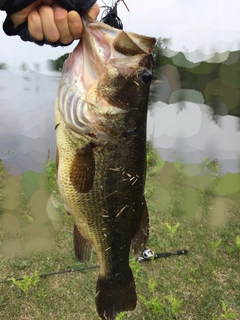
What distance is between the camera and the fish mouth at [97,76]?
45.0 inches

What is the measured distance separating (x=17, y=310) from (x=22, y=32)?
221 cm

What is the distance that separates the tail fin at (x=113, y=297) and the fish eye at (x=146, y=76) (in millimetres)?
885

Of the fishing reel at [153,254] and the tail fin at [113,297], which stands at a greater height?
the tail fin at [113,297]

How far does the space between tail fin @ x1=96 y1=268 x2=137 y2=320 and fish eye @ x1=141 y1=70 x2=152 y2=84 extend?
89 cm

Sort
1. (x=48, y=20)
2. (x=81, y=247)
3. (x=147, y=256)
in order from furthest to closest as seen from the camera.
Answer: (x=147, y=256), (x=81, y=247), (x=48, y=20)

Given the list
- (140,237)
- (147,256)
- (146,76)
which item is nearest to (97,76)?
(146,76)

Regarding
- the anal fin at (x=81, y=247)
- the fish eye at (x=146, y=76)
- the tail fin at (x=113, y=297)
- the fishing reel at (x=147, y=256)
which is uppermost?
the fish eye at (x=146, y=76)

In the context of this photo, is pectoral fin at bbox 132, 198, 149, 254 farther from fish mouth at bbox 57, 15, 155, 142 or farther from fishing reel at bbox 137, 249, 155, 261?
fishing reel at bbox 137, 249, 155, 261

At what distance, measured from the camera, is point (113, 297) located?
1507 millimetres

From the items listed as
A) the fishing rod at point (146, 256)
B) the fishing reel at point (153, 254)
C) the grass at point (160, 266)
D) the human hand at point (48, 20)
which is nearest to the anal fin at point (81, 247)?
the human hand at point (48, 20)

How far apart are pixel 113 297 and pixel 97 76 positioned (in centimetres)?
100

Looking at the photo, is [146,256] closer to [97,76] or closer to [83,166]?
[83,166]

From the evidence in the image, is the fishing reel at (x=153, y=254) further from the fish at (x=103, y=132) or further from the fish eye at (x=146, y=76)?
the fish eye at (x=146, y=76)

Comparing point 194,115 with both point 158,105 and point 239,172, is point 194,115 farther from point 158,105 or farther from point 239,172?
point 239,172
